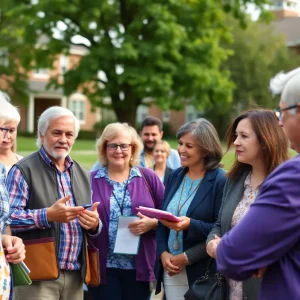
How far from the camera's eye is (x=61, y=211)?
4152 millimetres

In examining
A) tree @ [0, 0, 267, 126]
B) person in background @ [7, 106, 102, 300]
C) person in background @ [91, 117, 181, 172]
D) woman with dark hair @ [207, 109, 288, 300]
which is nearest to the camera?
woman with dark hair @ [207, 109, 288, 300]

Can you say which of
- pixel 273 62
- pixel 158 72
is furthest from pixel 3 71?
pixel 273 62

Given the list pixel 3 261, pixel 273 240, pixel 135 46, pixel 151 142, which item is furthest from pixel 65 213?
pixel 135 46

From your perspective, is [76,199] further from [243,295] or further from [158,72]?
[158,72]

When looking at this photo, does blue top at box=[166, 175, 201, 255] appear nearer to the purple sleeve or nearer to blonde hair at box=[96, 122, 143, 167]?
blonde hair at box=[96, 122, 143, 167]

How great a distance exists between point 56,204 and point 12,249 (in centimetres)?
64

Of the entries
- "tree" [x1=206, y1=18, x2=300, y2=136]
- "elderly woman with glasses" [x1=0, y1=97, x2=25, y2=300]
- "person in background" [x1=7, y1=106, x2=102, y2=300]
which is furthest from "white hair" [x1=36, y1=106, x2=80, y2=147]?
"tree" [x1=206, y1=18, x2=300, y2=136]

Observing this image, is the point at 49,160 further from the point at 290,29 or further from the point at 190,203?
the point at 290,29

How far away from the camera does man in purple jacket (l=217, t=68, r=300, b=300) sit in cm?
219

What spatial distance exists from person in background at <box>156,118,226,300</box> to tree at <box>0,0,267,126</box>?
23.0 metres

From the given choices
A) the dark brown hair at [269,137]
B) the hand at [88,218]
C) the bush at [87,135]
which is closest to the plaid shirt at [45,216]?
the hand at [88,218]

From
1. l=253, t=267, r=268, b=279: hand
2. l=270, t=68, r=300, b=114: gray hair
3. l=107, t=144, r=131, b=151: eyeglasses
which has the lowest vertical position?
l=253, t=267, r=268, b=279: hand

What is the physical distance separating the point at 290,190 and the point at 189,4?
93.3ft

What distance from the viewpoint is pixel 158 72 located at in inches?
1138
